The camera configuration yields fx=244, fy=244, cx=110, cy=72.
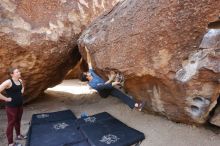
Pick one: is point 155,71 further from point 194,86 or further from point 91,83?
point 91,83

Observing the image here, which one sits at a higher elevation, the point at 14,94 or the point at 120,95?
the point at 14,94

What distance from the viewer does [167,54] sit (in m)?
3.67

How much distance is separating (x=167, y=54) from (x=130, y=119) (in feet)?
5.15

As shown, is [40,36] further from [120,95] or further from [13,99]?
[120,95]

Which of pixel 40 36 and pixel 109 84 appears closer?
pixel 109 84

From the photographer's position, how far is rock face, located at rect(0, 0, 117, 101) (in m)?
5.00

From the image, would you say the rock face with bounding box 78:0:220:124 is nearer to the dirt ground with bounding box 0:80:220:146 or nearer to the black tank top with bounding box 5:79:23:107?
the dirt ground with bounding box 0:80:220:146

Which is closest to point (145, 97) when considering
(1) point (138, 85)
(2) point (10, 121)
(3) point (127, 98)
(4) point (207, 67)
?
(1) point (138, 85)

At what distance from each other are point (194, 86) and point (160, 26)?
1.01 metres

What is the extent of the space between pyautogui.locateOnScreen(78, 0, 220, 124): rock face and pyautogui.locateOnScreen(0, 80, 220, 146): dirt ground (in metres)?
0.20

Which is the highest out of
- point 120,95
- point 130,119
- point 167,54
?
point 167,54

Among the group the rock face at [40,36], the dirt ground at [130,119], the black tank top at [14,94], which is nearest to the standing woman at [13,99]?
the black tank top at [14,94]

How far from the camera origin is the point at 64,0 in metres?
5.75

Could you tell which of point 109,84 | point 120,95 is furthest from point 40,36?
point 120,95
